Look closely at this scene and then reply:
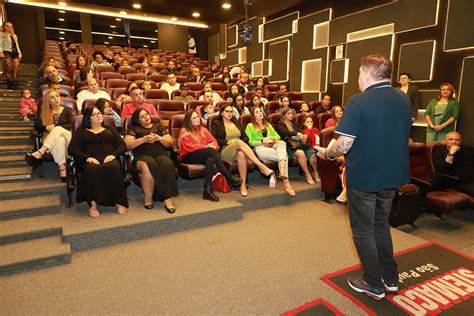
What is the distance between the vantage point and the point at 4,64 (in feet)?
19.6

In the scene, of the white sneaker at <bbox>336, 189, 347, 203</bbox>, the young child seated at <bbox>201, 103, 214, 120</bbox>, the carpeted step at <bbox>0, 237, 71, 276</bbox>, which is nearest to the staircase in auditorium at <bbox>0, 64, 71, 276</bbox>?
the carpeted step at <bbox>0, 237, 71, 276</bbox>

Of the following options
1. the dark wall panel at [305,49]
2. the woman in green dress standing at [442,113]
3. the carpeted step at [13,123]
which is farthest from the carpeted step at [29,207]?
the dark wall panel at [305,49]

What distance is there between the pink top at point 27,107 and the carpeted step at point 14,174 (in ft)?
4.75

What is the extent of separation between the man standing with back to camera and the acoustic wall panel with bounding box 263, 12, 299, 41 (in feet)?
23.6

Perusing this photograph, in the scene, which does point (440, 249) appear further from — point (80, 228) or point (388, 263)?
point (80, 228)

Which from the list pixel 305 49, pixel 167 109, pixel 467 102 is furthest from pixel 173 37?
pixel 467 102

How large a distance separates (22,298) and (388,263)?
231 cm

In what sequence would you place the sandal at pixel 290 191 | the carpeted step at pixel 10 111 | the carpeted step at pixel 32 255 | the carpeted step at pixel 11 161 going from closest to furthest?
the carpeted step at pixel 32 255 → the carpeted step at pixel 11 161 → the sandal at pixel 290 191 → the carpeted step at pixel 10 111

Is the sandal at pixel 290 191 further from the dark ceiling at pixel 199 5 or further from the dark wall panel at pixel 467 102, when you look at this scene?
the dark ceiling at pixel 199 5

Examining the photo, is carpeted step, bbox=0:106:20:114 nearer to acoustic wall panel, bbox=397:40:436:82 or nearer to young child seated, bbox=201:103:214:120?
young child seated, bbox=201:103:214:120

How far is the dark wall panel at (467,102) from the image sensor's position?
4.61 m

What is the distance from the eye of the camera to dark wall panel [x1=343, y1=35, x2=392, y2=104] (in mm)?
5821

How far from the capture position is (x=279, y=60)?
8.88m

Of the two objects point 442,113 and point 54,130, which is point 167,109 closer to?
point 54,130
